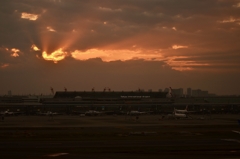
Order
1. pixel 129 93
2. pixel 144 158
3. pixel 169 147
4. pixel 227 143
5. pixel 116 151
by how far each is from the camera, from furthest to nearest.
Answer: pixel 129 93 → pixel 227 143 → pixel 169 147 → pixel 116 151 → pixel 144 158

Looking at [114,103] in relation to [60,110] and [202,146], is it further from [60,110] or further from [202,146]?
[202,146]

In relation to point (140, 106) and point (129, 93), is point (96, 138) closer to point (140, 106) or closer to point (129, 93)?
point (140, 106)

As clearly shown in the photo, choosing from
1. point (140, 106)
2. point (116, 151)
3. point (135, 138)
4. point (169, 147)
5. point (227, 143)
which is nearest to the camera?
point (116, 151)

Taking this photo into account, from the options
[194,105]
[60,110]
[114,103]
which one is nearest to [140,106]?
[114,103]

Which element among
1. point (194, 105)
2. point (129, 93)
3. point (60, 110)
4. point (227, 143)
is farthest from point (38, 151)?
point (129, 93)

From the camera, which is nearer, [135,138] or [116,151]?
[116,151]

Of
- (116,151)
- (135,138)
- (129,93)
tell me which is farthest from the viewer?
(129,93)

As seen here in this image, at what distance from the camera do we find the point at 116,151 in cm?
3144

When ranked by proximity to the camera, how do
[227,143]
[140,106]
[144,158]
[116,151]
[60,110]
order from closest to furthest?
[144,158] → [116,151] → [227,143] → [60,110] → [140,106]

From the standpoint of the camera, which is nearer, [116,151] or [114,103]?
[116,151]

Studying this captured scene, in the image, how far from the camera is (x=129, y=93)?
175m

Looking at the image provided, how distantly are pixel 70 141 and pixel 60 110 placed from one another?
77.4 m

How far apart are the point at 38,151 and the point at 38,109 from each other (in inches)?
3415

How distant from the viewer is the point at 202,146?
114 feet
